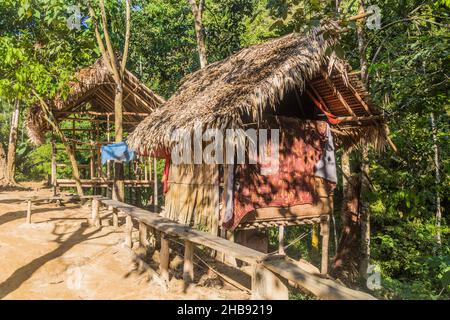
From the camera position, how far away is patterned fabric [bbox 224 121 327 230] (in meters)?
6.46

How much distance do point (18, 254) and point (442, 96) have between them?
7.62m

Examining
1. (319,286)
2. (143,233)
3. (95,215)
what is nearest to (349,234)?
(143,233)

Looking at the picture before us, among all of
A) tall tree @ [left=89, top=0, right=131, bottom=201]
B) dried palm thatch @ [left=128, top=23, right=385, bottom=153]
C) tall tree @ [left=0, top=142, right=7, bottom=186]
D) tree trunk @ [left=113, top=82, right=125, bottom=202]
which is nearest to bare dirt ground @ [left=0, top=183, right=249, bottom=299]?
tree trunk @ [left=113, top=82, right=125, bottom=202]

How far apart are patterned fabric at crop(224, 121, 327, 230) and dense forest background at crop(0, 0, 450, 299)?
1346mm

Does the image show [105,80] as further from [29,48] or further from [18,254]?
[18,254]

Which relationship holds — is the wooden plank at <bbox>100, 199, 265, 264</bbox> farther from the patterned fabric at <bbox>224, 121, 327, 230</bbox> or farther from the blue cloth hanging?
the blue cloth hanging

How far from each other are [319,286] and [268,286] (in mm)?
762

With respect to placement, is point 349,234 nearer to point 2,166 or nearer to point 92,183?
point 92,183

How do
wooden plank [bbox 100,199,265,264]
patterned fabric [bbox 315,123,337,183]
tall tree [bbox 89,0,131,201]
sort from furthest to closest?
tall tree [bbox 89,0,131,201]
patterned fabric [bbox 315,123,337,183]
wooden plank [bbox 100,199,265,264]

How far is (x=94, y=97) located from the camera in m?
12.5

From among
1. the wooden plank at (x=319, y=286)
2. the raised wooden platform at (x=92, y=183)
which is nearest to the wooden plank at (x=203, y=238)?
the wooden plank at (x=319, y=286)

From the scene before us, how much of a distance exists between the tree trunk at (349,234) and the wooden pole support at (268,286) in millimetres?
6509
